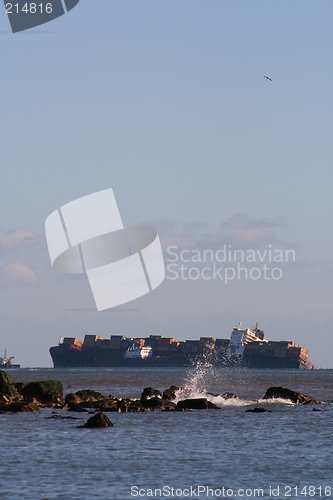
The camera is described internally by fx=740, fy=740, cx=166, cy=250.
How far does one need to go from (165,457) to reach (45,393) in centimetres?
Result: 2396

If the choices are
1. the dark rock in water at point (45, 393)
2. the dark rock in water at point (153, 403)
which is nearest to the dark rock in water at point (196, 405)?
the dark rock in water at point (153, 403)

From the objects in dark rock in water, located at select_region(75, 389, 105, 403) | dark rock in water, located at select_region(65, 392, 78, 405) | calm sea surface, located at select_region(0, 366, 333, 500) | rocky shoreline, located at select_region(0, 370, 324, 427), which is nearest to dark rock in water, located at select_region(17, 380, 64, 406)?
rocky shoreline, located at select_region(0, 370, 324, 427)

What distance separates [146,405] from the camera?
4569 cm

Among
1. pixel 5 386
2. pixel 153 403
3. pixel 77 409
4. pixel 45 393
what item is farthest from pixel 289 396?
pixel 5 386

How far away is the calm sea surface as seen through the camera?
2055 centimetres

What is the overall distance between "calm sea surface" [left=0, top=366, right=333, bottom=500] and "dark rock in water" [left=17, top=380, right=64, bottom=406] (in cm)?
764

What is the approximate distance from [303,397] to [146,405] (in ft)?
42.6

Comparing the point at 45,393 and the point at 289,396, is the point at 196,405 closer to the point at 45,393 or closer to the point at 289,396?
the point at 289,396

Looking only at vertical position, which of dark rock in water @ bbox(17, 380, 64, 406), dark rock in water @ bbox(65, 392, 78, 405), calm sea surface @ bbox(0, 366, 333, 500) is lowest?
calm sea surface @ bbox(0, 366, 333, 500)

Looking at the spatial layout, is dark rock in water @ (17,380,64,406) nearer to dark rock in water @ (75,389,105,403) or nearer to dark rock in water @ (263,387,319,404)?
dark rock in water @ (75,389,105,403)

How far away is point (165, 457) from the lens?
1028 inches

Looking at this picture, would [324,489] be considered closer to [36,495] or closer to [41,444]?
[36,495]

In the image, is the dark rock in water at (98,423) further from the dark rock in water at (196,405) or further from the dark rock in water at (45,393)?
the dark rock in water at (45,393)

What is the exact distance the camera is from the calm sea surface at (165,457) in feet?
67.4
